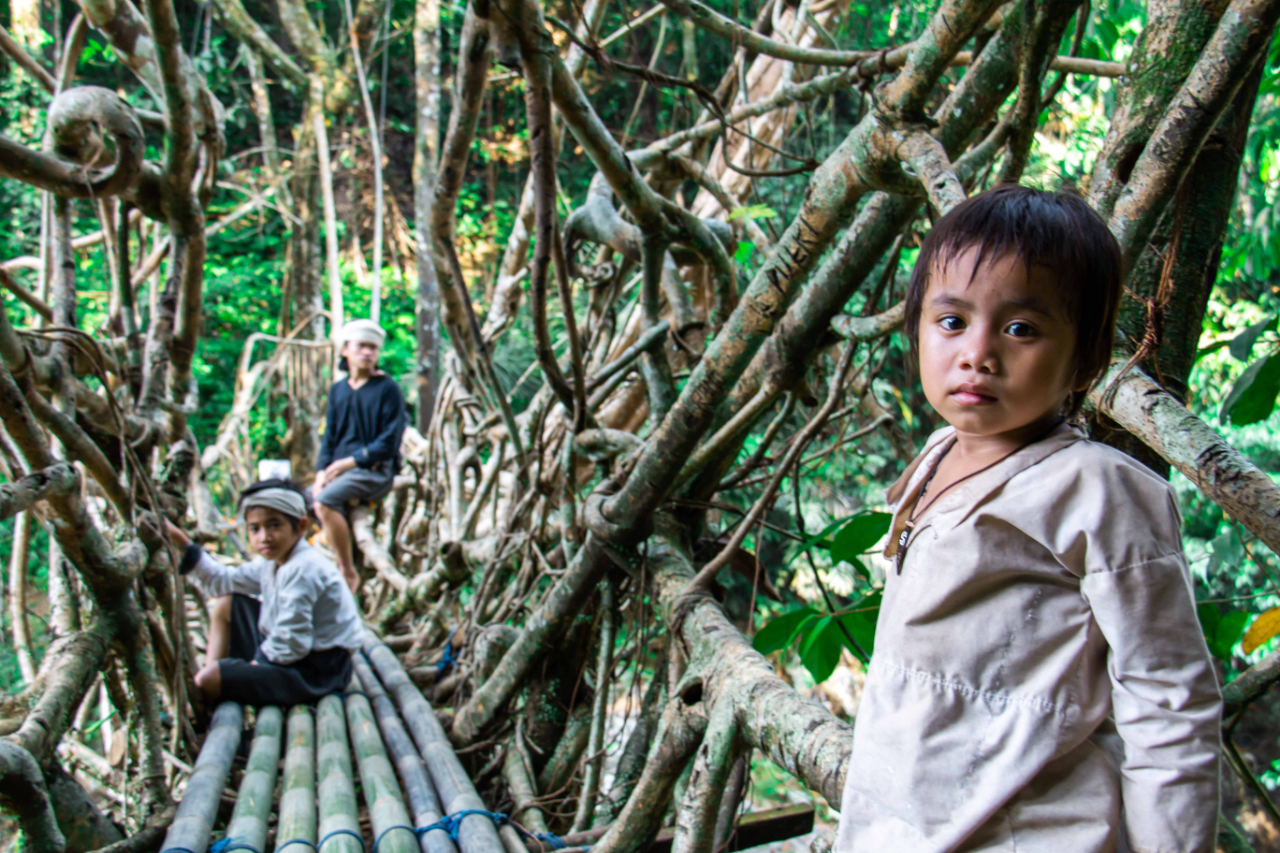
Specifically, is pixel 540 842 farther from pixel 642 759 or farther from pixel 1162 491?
pixel 1162 491

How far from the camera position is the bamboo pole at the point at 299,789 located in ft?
4.51

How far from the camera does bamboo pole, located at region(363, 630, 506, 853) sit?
4.65 ft

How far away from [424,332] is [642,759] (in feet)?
10.9

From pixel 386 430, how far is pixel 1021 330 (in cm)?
301

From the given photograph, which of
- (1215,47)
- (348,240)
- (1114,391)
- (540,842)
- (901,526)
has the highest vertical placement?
(348,240)

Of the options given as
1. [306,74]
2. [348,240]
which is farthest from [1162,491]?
[348,240]

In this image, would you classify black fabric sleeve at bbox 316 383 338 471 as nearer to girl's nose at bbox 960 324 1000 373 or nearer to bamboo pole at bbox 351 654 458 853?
bamboo pole at bbox 351 654 458 853

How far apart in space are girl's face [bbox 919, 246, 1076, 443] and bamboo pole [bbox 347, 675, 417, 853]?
1191mm

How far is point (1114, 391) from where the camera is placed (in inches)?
26.0

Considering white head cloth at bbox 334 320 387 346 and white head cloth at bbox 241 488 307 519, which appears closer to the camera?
white head cloth at bbox 241 488 307 519

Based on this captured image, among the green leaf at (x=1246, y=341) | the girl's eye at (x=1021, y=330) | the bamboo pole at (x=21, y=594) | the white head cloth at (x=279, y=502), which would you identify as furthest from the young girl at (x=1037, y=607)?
the bamboo pole at (x=21, y=594)

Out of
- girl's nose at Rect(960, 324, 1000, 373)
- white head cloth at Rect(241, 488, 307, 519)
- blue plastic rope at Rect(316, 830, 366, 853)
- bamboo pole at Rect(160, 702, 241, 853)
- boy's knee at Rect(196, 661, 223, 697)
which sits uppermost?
girl's nose at Rect(960, 324, 1000, 373)

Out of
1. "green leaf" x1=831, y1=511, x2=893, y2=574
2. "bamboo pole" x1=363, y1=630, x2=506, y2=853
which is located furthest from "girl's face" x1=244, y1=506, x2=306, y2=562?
"green leaf" x1=831, y1=511, x2=893, y2=574

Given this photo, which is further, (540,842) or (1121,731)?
(540,842)
